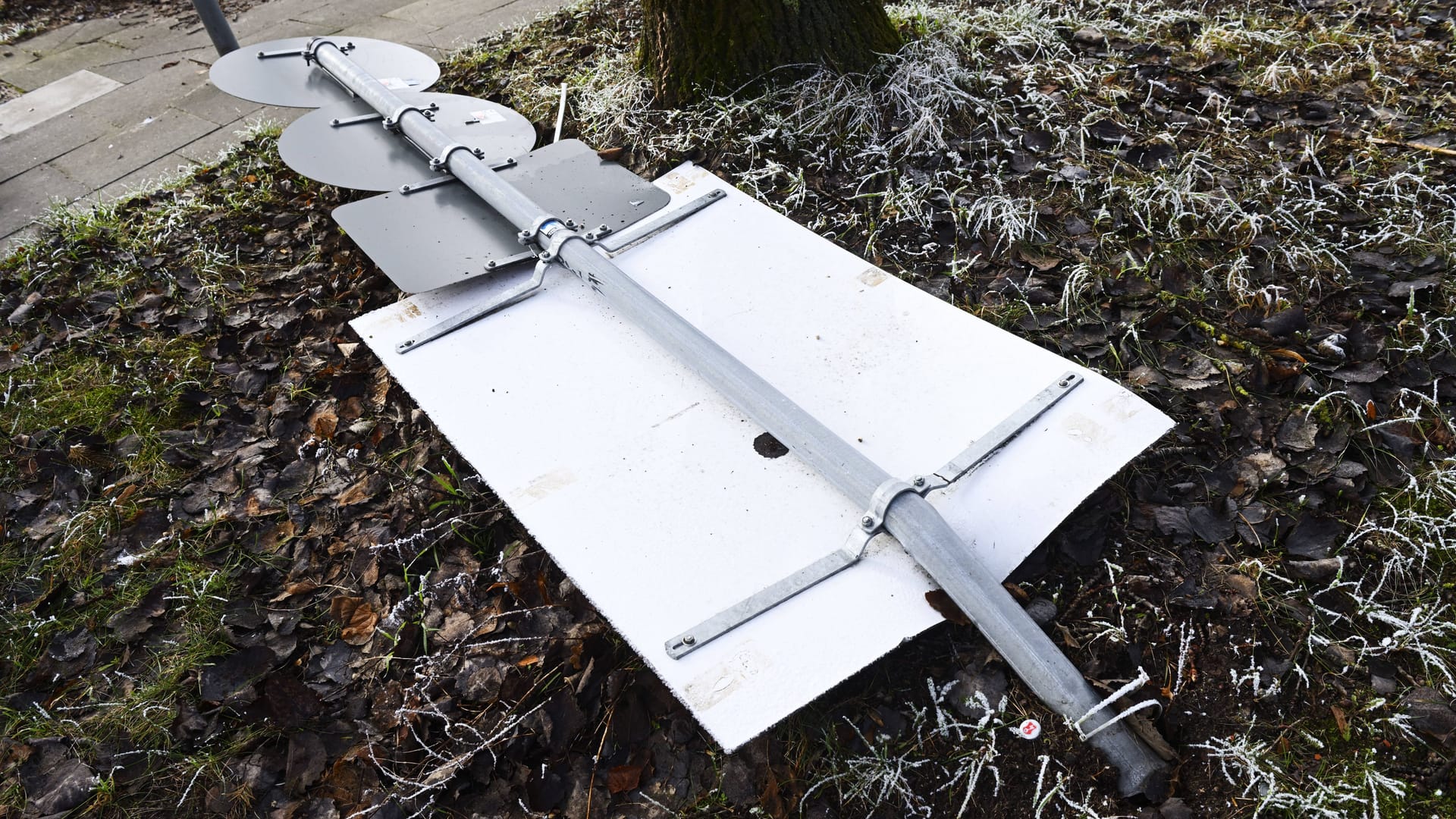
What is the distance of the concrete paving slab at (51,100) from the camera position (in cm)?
432

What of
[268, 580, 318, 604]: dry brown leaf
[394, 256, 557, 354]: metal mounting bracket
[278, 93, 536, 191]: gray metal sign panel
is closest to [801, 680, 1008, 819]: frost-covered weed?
[268, 580, 318, 604]: dry brown leaf

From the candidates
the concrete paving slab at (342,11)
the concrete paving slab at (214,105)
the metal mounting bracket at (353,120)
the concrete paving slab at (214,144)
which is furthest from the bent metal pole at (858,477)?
the concrete paving slab at (342,11)

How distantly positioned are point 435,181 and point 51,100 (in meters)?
3.04

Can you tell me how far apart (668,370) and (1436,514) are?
1.91 metres

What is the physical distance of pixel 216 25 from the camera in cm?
414

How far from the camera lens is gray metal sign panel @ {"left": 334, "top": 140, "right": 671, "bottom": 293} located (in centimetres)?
275

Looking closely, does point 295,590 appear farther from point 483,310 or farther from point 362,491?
point 483,310

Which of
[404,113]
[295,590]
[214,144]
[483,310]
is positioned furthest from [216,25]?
[295,590]

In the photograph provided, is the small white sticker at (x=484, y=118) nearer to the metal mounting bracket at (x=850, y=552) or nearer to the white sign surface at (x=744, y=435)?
the white sign surface at (x=744, y=435)

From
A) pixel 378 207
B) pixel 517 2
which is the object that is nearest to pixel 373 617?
pixel 378 207

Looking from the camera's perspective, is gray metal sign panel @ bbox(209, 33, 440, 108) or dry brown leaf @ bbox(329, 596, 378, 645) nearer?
dry brown leaf @ bbox(329, 596, 378, 645)

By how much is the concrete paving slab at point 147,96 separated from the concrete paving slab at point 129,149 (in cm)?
12

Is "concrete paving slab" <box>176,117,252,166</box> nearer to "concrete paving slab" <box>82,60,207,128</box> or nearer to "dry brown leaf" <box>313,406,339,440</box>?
"concrete paving slab" <box>82,60,207,128</box>

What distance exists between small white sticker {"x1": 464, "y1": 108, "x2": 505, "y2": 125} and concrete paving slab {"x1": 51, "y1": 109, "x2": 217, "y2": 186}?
160 cm
